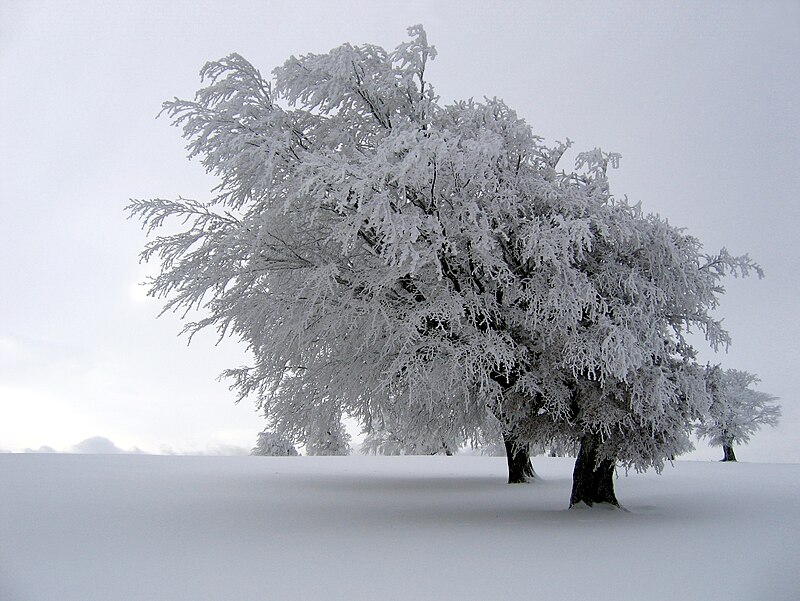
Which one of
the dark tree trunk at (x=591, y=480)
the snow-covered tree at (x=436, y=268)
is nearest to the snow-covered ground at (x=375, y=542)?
the dark tree trunk at (x=591, y=480)

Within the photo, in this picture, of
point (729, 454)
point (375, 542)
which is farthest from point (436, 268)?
point (729, 454)

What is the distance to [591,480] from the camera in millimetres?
11188

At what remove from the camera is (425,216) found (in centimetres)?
906

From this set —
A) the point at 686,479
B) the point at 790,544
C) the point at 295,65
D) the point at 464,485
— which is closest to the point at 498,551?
the point at 790,544

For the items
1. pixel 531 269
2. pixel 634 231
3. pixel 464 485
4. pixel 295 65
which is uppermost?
pixel 295 65

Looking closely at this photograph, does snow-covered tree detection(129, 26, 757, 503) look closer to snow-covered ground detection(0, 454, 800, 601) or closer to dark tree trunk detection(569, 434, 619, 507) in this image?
dark tree trunk detection(569, 434, 619, 507)

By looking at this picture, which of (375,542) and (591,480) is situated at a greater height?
(591,480)

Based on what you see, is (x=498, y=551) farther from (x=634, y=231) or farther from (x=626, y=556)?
(x=634, y=231)

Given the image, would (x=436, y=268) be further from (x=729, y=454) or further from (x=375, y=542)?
(x=729, y=454)

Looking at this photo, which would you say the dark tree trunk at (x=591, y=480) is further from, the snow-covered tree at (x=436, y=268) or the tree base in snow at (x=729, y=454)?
the tree base in snow at (x=729, y=454)

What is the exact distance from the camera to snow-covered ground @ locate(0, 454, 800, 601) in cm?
563

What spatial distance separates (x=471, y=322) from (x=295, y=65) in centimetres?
456

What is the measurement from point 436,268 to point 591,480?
180 inches

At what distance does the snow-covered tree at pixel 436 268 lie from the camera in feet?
29.8
